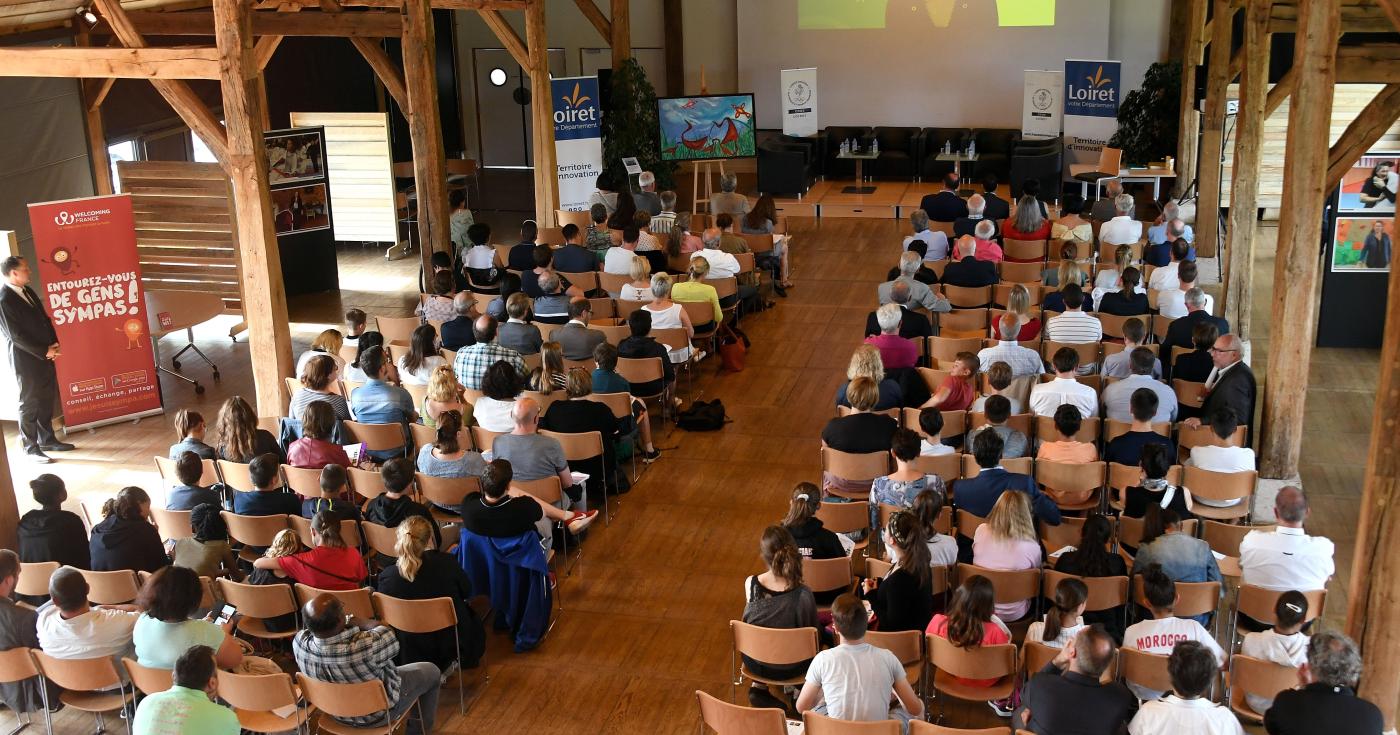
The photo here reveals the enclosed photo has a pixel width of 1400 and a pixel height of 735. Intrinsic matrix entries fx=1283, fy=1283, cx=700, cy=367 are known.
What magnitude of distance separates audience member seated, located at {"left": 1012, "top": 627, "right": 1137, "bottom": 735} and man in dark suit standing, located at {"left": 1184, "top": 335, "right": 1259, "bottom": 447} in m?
3.55

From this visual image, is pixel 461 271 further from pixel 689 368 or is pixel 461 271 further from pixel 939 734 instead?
pixel 939 734

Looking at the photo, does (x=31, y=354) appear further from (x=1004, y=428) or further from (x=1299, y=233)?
(x=1299, y=233)

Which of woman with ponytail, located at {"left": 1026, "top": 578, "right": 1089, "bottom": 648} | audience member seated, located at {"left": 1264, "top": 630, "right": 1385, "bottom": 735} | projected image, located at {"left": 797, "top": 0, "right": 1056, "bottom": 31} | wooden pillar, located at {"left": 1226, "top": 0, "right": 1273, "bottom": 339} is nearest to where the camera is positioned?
audience member seated, located at {"left": 1264, "top": 630, "right": 1385, "bottom": 735}

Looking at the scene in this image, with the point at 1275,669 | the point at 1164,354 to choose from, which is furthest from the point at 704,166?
the point at 1275,669

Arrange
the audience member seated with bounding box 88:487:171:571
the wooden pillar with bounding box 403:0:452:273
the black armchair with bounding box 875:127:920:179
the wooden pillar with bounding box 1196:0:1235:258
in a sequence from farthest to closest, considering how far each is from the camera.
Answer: the black armchair with bounding box 875:127:920:179 < the wooden pillar with bounding box 1196:0:1235:258 < the wooden pillar with bounding box 403:0:452:273 < the audience member seated with bounding box 88:487:171:571

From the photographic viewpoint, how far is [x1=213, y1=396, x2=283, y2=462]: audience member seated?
7.66 meters

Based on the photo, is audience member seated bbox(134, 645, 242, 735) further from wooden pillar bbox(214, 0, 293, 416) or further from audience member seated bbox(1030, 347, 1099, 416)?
audience member seated bbox(1030, 347, 1099, 416)

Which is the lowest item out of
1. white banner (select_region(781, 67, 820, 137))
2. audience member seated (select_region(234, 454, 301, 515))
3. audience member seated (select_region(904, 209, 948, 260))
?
audience member seated (select_region(234, 454, 301, 515))

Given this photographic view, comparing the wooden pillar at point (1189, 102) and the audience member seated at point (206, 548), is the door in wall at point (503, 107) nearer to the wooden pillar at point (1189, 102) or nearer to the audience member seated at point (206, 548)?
the wooden pillar at point (1189, 102)

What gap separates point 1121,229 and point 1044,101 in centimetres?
617

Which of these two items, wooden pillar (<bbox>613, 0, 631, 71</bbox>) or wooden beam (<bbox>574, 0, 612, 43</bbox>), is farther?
wooden beam (<bbox>574, 0, 612, 43</bbox>)

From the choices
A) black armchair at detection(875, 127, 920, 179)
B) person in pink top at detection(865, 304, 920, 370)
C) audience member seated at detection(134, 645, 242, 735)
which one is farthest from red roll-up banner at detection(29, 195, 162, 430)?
black armchair at detection(875, 127, 920, 179)

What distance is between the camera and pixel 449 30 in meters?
21.0

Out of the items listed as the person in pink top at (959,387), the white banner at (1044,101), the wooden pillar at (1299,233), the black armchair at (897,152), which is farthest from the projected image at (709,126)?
the wooden pillar at (1299,233)
